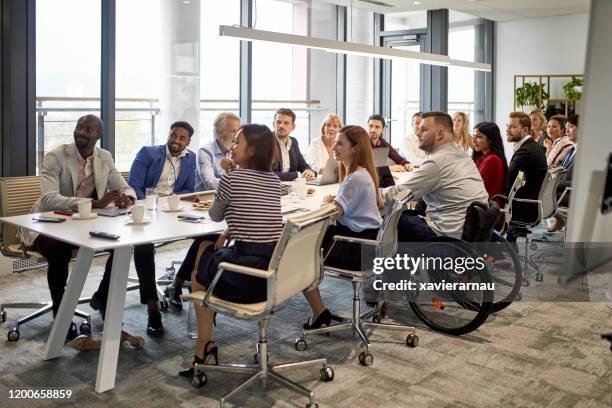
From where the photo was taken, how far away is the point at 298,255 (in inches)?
126

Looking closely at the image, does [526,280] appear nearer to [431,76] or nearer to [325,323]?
[325,323]

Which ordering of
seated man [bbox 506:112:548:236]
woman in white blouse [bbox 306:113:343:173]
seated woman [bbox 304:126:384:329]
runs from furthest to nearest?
woman in white blouse [bbox 306:113:343:173] → seated man [bbox 506:112:548:236] → seated woman [bbox 304:126:384:329]

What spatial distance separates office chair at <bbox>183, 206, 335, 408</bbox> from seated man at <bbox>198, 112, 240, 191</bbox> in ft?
6.92

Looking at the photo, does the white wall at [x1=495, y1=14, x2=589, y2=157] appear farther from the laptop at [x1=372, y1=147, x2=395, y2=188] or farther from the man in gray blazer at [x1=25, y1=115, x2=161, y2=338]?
the man in gray blazer at [x1=25, y1=115, x2=161, y2=338]

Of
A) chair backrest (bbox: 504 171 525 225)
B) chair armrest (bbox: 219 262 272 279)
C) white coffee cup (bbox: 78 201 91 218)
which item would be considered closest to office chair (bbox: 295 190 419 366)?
chair armrest (bbox: 219 262 272 279)

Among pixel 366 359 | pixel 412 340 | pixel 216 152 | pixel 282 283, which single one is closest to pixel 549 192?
pixel 412 340

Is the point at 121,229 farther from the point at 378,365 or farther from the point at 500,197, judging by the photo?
the point at 500,197

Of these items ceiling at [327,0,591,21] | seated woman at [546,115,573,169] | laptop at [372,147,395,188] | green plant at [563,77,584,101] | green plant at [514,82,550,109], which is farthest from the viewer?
green plant at [514,82,550,109]

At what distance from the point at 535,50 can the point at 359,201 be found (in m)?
7.43

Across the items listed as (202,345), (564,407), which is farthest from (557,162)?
(202,345)

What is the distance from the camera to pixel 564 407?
3.26 meters

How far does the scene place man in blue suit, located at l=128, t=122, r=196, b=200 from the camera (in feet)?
16.0

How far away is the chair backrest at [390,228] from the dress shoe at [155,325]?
1.36m

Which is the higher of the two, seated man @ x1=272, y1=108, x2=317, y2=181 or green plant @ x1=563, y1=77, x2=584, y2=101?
green plant @ x1=563, y1=77, x2=584, y2=101
